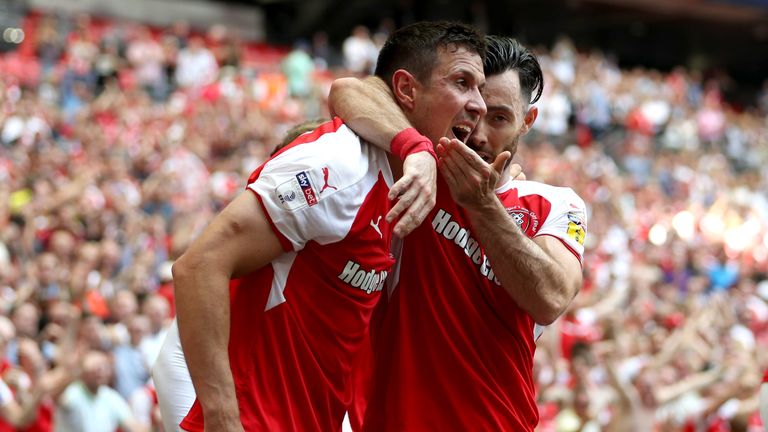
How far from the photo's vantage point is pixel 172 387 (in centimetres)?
378

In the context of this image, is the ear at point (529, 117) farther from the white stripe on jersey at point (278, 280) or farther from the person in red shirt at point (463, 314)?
the white stripe on jersey at point (278, 280)

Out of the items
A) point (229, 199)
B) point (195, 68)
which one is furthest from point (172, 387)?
point (195, 68)

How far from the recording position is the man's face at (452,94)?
336 cm

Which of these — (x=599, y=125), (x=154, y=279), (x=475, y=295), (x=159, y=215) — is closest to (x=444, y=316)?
(x=475, y=295)

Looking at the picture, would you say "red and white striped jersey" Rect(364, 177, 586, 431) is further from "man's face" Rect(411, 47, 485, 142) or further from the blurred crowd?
the blurred crowd

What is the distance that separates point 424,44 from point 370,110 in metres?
0.30

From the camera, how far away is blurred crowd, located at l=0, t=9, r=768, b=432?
7.47 metres

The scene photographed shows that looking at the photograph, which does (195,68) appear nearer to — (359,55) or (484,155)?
(359,55)

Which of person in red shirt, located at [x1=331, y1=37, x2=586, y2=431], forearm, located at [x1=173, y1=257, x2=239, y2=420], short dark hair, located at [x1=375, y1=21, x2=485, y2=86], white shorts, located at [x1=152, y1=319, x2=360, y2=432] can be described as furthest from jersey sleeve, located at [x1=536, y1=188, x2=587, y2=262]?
forearm, located at [x1=173, y1=257, x2=239, y2=420]

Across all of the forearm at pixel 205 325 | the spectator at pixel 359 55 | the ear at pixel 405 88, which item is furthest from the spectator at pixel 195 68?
the forearm at pixel 205 325

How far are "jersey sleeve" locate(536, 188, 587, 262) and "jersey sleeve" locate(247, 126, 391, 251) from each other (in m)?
0.74

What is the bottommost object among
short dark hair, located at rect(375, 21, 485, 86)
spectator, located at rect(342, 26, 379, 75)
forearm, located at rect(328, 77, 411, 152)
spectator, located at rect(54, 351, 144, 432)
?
spectator, located at rect(342, 26, 379, 75)

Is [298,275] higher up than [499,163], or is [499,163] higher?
[499,163]

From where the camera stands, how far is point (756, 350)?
11602 mm
